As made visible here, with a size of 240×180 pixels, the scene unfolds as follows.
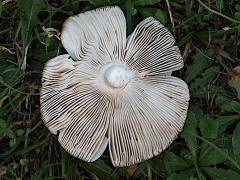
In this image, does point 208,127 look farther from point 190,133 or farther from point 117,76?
point 117,76

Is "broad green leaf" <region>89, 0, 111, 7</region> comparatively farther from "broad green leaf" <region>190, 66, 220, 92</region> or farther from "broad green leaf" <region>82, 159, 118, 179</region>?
"broad green leaf" <region>82, 159, 118, 179</region>

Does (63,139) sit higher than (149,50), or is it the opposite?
(149,50)

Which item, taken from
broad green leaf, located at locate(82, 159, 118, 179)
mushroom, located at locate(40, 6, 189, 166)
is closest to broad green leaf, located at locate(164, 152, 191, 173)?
mushroom, located at locate(40, 6, 189, 166)

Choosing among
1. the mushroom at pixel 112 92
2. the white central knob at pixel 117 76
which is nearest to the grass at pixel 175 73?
the mushroom at pixel 112 92

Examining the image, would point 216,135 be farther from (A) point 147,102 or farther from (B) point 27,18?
(B) point 27,18

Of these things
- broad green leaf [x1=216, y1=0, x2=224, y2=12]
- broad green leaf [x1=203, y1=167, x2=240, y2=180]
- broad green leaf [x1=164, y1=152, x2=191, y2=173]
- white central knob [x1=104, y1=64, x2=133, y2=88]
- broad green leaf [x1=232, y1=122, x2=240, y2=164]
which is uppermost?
broad green leaf [x1=216, y1=0, x2=224, y2=12]

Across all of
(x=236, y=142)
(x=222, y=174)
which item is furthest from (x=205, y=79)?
(x=222, y=174)

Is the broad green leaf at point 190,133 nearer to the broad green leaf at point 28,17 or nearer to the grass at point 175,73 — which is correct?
the grass at point 175,73

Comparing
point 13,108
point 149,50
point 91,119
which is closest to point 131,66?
point 149,50
